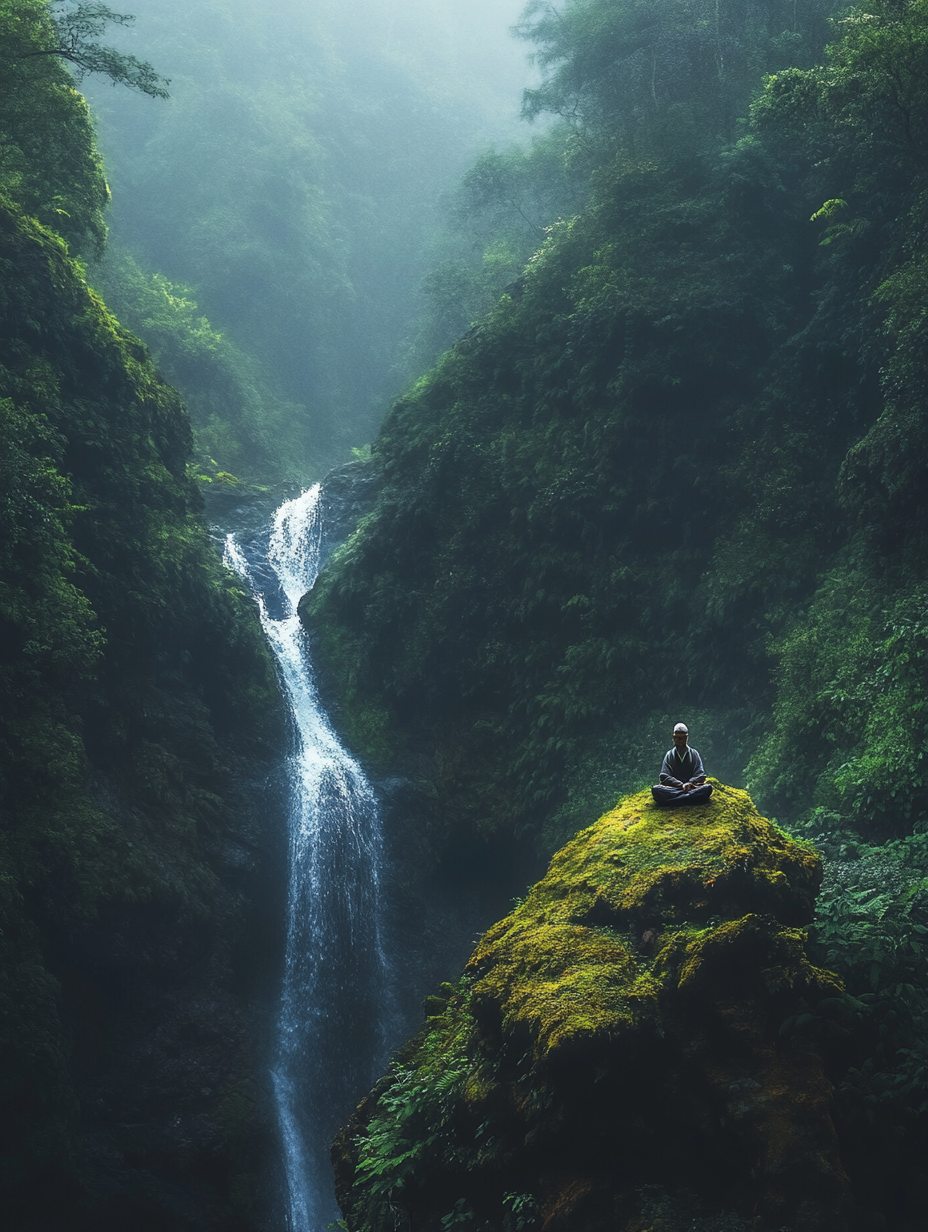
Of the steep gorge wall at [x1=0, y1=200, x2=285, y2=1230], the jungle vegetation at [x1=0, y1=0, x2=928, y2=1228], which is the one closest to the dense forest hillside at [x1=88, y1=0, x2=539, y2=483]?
the jungle vegetation at [x1=0, y1=0, x2=928, y2=1228]

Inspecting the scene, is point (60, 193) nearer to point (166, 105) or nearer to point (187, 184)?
point (187, 184)

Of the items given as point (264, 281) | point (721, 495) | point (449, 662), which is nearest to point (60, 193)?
point (449, 662)

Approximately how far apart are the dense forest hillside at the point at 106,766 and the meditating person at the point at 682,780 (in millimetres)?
9272

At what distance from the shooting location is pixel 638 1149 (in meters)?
4.98

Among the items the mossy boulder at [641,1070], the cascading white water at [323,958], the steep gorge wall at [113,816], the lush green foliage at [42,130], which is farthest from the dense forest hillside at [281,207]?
the mossy boulder at [641,1070]

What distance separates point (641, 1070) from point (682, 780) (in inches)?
96.4

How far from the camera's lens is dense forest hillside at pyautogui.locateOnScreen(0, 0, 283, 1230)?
11094 mm

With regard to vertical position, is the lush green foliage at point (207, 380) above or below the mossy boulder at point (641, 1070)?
above

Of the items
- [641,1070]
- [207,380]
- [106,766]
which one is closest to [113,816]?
[106,766]

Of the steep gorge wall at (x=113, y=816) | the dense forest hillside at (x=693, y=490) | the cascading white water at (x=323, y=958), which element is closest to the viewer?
the steep gorge wall at (x=113, y=816)

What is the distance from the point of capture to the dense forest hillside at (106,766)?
437 inches

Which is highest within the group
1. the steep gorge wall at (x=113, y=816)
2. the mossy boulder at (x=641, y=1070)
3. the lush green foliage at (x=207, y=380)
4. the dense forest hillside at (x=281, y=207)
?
the dense forest hillside at (x=281, y=207)

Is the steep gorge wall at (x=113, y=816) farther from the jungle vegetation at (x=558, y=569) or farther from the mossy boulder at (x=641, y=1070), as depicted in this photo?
the mossy boulder at (x=641, y=1070)

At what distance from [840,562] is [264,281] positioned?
131ft
